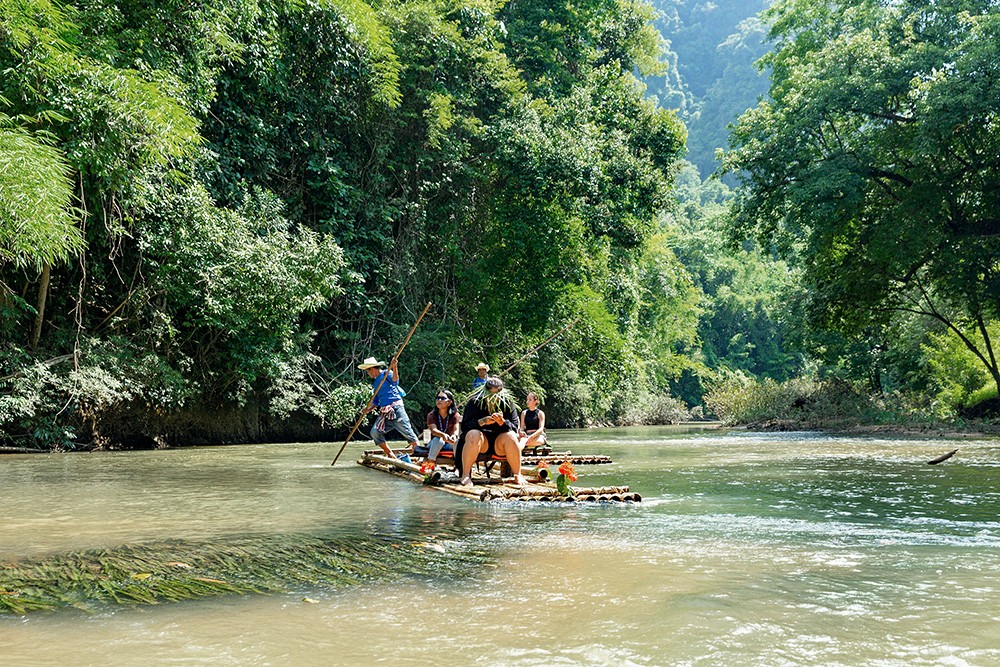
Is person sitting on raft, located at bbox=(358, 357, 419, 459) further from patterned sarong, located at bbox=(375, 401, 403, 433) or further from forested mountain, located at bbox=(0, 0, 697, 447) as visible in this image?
forested mountain, located at bbox=(0, 0, 697, 447)

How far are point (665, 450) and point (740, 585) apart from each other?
A: 1484 centimetres

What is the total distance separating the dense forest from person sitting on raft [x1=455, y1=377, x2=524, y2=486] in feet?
22.6

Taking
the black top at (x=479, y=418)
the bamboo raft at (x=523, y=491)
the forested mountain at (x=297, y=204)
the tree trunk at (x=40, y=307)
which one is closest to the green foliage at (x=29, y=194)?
the forested mountain at (x=297, y=204)

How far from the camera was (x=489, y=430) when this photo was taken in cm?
1034

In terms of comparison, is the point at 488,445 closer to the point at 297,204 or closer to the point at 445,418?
the point at 445,418

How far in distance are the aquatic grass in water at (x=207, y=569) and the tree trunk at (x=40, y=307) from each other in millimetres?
12026

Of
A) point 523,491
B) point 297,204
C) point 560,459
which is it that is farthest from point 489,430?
point 297,204

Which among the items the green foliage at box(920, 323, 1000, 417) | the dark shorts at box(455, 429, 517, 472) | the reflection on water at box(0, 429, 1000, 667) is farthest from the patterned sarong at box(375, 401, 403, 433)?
the green foliage at box(920, 323, 1000, 417)

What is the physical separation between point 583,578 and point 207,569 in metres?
2.33

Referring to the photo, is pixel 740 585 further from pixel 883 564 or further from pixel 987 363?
pixel 987 363

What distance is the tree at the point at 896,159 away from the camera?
2183 cm

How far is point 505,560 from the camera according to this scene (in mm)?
5910

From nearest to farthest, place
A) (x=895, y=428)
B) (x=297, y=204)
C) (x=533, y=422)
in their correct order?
(x=533, y=422)
(x=297, y=204)
(x=895, y=428)

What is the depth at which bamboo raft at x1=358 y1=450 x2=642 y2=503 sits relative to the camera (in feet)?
29.6
